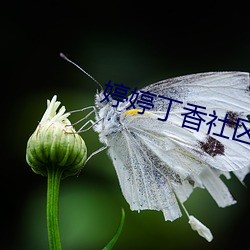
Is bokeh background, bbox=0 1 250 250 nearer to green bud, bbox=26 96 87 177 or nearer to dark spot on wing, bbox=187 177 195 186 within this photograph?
dark spot on wing, bbox=187 177 195 186

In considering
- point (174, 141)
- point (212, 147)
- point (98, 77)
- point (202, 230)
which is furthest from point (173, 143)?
point (98, 77)

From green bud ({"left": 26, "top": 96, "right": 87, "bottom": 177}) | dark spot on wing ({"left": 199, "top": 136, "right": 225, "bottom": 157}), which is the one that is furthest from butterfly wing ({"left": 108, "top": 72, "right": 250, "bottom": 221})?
green bud ({"left": 26, "top": 96, "right": 87, "bottom": 177})

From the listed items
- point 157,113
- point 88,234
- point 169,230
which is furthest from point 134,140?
point 169,230

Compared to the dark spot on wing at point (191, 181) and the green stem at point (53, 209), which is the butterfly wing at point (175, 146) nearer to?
the dark spot on wing at point (191, 181)

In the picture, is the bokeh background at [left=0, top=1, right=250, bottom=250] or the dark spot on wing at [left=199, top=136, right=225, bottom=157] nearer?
the dark spot on wing at [left=199, top=136, right=225, bottom=157]

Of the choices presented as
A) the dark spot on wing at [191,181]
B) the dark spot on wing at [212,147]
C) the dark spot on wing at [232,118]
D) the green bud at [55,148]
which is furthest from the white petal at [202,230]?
the green bud at [55,148]

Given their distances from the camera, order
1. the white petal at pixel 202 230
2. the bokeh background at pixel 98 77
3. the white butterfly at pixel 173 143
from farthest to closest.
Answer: the bokeh background at pixel 98 77, the white butterfly at pixel 173 143, the white petal at pixel 202 230

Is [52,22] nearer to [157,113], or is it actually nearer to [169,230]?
[169,230]
